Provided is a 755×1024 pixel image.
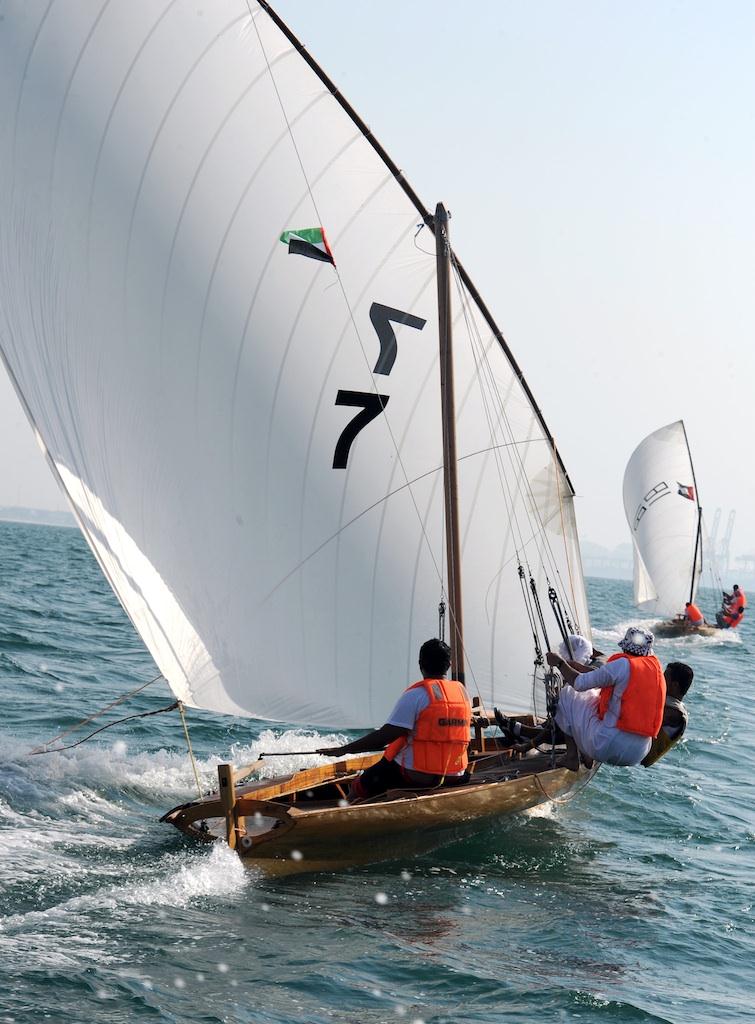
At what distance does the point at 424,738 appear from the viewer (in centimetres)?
848

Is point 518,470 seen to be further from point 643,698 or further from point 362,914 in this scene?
point 362,914

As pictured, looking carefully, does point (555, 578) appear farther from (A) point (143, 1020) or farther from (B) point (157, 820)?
(A) point (143, 1020)

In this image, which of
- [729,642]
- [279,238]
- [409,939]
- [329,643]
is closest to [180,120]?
[279,238]

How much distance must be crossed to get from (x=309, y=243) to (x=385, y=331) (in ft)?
3.49

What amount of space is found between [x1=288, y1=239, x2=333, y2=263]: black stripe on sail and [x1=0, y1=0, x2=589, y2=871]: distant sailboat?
18 mm

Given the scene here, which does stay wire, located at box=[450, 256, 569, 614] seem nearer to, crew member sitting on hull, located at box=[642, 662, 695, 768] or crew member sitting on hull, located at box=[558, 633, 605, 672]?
crew member sitting on hull, located at box=[558, 633, 605, 672]

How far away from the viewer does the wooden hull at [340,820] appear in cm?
788

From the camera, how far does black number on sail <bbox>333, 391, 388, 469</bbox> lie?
929 cm

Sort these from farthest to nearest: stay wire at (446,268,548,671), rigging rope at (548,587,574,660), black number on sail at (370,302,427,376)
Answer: rigging rope at (548,587,574,660), stay wire at (446,268,548,671), black number on sail at (370,302,427,376)

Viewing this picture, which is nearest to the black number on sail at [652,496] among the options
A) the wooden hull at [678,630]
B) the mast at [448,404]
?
the wooden hull at [678,630]

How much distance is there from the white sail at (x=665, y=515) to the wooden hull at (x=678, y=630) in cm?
271

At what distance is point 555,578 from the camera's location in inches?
455

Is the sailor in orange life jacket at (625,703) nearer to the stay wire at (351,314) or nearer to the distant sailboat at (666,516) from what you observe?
the stay wire at (351,314)

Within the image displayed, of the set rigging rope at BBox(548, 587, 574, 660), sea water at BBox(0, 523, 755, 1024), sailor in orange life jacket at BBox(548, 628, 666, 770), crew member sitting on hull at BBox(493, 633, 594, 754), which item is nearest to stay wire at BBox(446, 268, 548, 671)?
rigging rope at BBox(548, 587, 574, 660)
